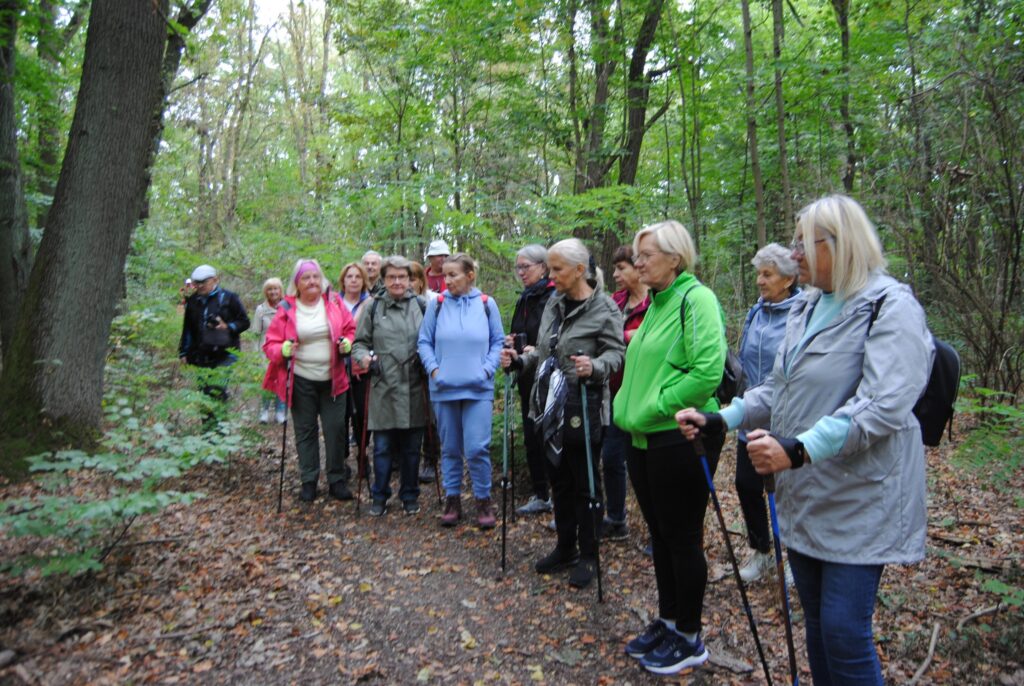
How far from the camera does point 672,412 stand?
301 cm

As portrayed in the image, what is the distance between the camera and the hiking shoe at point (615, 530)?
196 inches

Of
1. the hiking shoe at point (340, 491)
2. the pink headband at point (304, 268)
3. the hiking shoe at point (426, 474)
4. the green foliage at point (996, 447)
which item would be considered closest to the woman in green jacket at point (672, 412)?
the green foliage at point (996, 447)

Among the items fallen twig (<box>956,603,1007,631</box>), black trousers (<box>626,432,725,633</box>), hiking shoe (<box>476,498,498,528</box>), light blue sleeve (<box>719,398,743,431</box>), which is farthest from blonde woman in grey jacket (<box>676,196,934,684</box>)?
hiking shoe (<box>476,498,498,528</box>)

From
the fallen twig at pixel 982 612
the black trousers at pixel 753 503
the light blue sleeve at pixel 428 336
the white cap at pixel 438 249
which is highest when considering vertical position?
the white cap at pixel 438 249

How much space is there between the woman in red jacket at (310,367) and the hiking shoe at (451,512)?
1.08 meters

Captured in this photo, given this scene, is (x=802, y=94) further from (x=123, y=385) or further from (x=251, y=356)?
(x=123, y=385)

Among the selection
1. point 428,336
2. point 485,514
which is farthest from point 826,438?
point 428,336

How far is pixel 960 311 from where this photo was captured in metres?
7.12

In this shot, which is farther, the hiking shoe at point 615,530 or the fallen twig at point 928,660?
the hiking shoe at point 615,530

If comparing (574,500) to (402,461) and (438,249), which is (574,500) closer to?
(402,461)

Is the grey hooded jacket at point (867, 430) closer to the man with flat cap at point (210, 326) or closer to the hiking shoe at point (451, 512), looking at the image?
the hiking shoe at point (451, 512)

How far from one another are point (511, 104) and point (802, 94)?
4.62 m

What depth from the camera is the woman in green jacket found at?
3025 mm

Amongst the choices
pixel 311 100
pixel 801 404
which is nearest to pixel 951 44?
pixel 801 404
